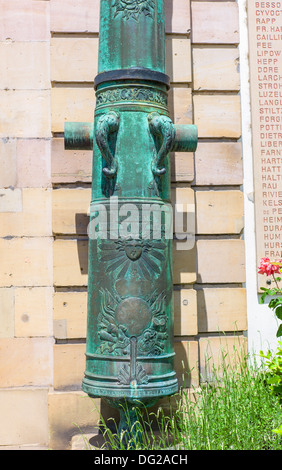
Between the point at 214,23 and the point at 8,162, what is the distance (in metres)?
2.64

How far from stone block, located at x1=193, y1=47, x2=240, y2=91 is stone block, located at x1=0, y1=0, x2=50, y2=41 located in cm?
163

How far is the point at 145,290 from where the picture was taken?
4570 mm

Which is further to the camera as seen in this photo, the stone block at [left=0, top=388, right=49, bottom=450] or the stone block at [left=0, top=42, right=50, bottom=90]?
the stone block at [left=0, top=42, right=50, bottom=90]

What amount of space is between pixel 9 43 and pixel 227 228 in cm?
300

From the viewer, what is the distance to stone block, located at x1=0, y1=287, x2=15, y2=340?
557 centimetres

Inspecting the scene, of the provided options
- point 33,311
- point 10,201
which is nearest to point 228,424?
point 33,311

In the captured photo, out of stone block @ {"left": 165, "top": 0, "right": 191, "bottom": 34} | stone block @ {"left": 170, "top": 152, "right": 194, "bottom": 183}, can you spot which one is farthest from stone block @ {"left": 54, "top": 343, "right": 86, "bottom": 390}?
stone block @ {"left": 165, "top": 0, "right": 191, "bottom": 34}

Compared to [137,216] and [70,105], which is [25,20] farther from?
[137,216]

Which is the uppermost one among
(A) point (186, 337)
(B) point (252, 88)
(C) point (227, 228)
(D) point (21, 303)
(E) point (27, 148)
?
(B) point (252, 88)

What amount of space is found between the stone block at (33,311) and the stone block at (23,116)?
162 centimetres

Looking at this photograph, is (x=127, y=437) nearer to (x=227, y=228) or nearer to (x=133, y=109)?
(x=227, y=228)

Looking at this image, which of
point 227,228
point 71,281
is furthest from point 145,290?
point 227,228

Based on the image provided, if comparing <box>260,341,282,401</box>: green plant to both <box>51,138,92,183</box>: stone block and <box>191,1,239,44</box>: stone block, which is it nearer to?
<box>51,138,92,183</box>: stone block
